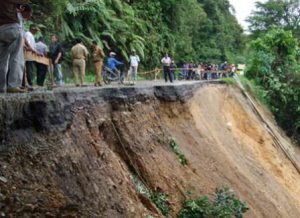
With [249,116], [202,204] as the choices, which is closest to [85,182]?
[202,204]

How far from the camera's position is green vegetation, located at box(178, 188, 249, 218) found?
10.7 m

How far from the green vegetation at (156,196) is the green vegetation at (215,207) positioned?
33 centimetres

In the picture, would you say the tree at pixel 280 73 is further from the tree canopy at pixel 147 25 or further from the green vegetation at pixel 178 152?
the green vegetation at pixel 178 152

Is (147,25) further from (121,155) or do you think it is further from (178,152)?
(121,155)

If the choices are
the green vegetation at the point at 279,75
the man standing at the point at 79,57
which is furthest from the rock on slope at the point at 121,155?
the green vegetation at the point at 279,75

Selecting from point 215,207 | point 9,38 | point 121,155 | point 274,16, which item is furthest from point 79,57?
point 274,16

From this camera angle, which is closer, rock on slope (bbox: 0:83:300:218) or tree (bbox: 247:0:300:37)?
rock on slope (bbox: 0:83:300:218)

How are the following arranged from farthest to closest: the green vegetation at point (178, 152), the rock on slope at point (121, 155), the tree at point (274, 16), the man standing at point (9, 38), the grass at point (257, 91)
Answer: the tree at point (274, 16)
the grass at point (257, 91)
the green vegetation at point (178, 152)
the man standing at point (9, 38)
the rock on slope at point (121, 155)

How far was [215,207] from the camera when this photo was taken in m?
11.0

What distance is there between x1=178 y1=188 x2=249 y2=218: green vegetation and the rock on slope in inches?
10.5

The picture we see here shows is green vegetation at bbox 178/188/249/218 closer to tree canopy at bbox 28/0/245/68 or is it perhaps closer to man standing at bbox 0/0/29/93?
man standing at bbox 0/0/29/93

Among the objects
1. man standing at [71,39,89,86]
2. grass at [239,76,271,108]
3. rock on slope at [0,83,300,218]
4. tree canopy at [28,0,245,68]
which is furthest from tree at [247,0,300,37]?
man standing at [71,39,89,86]

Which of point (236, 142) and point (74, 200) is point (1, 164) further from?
point (236, 142)

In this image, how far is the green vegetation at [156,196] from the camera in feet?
34.2
